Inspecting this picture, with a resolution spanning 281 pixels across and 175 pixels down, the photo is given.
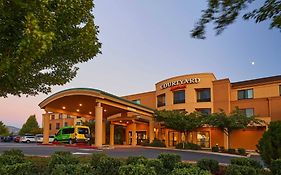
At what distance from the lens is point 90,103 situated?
34.4 meters

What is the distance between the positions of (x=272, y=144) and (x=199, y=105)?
3111cm

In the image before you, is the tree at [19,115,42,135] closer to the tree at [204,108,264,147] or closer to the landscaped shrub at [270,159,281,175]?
the tree at [204,108,264,147]

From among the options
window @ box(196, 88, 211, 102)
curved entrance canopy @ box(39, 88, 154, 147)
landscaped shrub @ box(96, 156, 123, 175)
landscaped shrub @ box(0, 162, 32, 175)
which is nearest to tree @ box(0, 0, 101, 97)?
landscaped shrub @ box(0, 162, 32, 175)

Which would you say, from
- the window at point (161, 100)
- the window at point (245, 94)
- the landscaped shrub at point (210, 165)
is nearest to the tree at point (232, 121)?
the window at point (245, 94)

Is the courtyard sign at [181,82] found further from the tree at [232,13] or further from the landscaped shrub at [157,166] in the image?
the tree at [232,13]

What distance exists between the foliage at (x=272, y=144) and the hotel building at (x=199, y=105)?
2253cm

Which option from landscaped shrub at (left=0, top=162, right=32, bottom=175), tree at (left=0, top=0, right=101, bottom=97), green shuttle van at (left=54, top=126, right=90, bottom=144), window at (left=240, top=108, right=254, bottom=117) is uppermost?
tree at (left=0, top=0, right=101, bottom=97)

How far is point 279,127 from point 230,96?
103ft

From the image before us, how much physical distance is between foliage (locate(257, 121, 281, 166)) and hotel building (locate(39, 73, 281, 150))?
22533 mm

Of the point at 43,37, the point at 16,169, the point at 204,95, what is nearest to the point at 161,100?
the point at 204,95

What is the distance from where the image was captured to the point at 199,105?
138 feet

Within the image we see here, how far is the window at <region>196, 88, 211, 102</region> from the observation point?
4197cm

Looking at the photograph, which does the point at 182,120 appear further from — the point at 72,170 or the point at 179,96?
the point at 72,170

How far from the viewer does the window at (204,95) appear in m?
42.0
